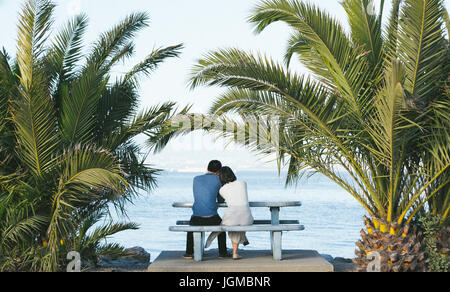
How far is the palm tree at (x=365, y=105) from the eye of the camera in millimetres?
7195

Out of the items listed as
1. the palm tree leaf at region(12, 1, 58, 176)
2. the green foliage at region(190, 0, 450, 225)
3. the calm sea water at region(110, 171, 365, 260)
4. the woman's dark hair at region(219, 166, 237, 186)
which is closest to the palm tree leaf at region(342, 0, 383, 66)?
the green foliage at region(190, 0, 450, 225)

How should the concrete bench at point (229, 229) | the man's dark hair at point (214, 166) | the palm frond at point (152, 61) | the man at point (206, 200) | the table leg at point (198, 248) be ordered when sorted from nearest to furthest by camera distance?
the concrete bench at point (229, 229)
the table leg at point (198, 248)
the man at point (206, 200)
the man's dark hair at point (214, 166)
the palm frond at point (152, 61)

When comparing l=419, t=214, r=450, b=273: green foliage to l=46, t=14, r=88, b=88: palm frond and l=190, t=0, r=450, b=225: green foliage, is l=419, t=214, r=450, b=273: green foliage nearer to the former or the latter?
l=190, t=0, r=450, b=225: green foliage

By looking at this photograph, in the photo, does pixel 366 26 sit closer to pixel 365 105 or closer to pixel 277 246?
pixel 365 105

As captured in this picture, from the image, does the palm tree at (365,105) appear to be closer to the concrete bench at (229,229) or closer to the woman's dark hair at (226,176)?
the woman's dark hair at (226,176)

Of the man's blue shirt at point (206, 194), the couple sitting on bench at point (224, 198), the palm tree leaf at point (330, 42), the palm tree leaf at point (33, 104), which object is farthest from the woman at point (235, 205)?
the palm tree leaf at point (33, 104)

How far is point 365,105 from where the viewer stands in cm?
764

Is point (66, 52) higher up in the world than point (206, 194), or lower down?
higher up

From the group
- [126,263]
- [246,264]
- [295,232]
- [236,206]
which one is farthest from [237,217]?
[295,232]

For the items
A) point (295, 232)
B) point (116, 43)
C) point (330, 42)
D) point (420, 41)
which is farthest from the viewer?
point (295, 232)

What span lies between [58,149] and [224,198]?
245cm

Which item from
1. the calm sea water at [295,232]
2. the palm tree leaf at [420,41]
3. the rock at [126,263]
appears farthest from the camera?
the calm sea water at [295,232]

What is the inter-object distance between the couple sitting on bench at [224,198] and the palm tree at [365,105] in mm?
788

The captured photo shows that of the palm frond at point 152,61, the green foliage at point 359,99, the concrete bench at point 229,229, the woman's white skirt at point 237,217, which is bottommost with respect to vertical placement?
the concrete bench at point 229,229
